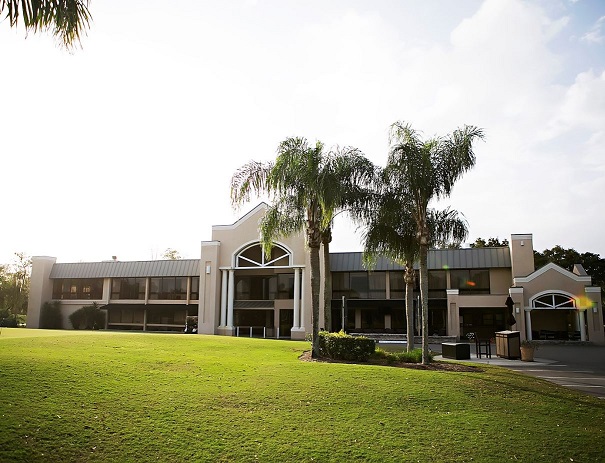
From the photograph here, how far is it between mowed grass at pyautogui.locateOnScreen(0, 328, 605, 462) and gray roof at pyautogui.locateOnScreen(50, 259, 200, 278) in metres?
31.2

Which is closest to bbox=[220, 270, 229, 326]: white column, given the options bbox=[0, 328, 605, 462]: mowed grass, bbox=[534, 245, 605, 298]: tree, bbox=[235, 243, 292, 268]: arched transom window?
bbox=[235, 243, 292, 268]: arched transom window

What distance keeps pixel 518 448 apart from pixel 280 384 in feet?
16.4

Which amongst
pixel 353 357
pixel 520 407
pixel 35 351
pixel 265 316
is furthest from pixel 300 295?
pixel 520 407

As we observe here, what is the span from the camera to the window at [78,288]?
48.2m

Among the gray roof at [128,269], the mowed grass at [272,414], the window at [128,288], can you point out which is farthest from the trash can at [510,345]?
the window at [128,288]

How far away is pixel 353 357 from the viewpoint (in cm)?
1720

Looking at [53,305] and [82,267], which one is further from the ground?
[82,267]

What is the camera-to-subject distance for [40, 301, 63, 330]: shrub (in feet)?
152

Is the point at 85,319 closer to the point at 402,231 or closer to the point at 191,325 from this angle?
the point at 191,325

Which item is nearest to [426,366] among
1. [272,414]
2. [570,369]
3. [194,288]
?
[570,369]

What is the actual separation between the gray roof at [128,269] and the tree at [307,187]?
25980 millimetres

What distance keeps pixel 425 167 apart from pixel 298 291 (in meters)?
20.8

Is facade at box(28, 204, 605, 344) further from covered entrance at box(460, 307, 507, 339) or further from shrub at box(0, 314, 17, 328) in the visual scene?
shrub at box(0, 314, 17, 328)

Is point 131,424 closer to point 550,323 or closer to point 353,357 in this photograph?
point 353,357
